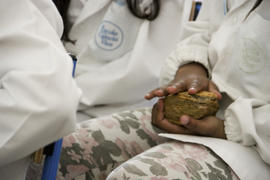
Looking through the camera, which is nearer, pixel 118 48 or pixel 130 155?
pixel 130 155

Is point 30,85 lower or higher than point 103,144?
higher

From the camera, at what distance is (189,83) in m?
0.82

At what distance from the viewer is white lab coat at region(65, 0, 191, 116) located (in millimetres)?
1131

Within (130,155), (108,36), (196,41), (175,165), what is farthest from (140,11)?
(175,165)

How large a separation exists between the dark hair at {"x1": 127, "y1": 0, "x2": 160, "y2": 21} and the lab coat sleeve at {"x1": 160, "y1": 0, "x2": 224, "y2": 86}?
155 millimetres

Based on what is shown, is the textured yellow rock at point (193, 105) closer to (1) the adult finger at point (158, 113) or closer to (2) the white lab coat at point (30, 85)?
(1) the adult finger at point (158, 113)

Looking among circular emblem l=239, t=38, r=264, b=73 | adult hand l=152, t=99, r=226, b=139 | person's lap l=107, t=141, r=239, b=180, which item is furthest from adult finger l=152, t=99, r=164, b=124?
circular emblem l=239, t=38, r=264, b=73

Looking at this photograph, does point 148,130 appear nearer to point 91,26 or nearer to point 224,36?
point 224,36

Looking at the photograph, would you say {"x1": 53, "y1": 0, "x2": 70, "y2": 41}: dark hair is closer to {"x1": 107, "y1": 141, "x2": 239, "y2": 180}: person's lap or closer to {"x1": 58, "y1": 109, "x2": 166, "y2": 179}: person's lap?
{"x1": 58, "y1": 109, "x2": 166, "y2": 179}: person's lap

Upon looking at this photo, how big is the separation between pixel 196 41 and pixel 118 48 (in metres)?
0.30

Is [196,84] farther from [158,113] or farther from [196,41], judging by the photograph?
[196,41]

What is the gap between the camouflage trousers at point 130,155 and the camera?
0.62 m

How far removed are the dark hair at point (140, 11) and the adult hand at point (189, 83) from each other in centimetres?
32

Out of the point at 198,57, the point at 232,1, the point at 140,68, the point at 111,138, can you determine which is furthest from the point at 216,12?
the point at 111,138
